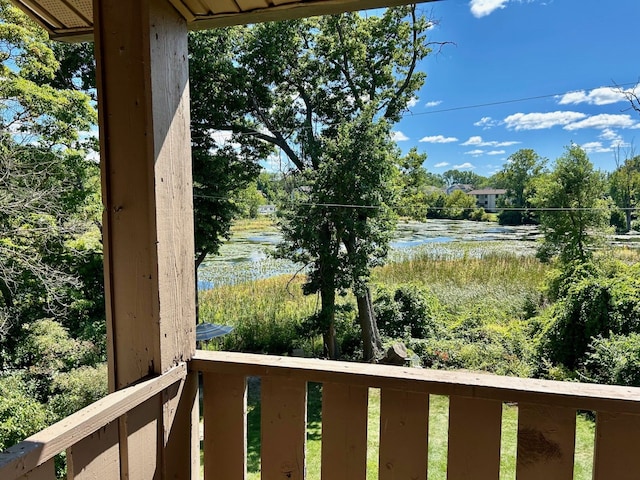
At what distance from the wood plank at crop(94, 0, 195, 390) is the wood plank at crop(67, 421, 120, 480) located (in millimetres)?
153

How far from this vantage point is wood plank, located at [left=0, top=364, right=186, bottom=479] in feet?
1.84

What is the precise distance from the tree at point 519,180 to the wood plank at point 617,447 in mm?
7494

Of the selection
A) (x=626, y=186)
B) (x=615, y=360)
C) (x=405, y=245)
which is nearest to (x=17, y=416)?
(x=405, y=245)

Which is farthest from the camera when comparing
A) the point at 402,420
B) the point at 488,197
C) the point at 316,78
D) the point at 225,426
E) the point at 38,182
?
the point at 488,197

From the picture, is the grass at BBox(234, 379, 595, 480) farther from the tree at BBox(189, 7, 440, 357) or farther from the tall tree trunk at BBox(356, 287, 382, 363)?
the tree at BBox(189, 7, 440, 357)

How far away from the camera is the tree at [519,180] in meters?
7.39

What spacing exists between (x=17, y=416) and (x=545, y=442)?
5.42 m

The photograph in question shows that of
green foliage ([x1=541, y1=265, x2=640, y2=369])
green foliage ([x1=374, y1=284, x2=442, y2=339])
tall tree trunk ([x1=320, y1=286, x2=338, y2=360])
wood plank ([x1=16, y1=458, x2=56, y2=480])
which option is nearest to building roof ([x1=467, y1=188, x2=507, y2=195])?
green foliage ([x1=374, y1=284, x2=442, y2=339])

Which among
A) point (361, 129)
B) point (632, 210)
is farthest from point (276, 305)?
point (632, 210)

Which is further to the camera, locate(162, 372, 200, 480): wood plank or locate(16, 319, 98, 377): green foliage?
locate(16, 319, 98, 377): green foliage

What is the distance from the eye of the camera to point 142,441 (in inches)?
33.3

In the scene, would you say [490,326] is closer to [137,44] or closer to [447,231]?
[447,231]

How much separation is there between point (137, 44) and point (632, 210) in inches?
311

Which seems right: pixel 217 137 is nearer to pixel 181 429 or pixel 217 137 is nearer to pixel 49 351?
pixel 49 351
